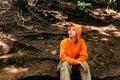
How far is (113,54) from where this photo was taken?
8.35 meters

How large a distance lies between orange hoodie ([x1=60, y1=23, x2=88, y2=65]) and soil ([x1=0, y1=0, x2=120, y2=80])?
22.1 inches

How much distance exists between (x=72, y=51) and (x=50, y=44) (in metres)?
2.72

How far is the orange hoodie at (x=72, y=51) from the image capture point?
6137mm

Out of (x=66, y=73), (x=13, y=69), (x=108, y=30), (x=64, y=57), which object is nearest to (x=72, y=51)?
(x=64, y=57)

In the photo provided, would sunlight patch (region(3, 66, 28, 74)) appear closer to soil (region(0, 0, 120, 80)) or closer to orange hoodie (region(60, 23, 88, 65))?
soil (region(0, 0, 120, 80))

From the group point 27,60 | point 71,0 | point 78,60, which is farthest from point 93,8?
point 78,60

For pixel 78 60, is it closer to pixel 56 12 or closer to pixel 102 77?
pixel 102 77

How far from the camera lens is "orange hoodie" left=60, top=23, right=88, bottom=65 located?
20.1ft

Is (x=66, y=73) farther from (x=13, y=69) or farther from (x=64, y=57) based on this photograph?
(x=13, y=69)

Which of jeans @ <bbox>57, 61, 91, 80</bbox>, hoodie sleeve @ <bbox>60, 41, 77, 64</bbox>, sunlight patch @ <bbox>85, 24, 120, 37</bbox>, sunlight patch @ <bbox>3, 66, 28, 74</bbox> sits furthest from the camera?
sunlight patch @ <bbox>85, 24, 120, 37</bbox>

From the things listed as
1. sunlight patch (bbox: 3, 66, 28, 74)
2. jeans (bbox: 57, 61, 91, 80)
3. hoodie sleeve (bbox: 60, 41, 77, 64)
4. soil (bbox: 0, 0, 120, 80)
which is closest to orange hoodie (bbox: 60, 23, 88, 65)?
hoodie sleeve (bbox: 60, 41, 77, 64)

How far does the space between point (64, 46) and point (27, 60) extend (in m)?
1.72

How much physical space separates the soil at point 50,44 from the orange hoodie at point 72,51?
0.56 metres

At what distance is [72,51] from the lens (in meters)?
6.37
